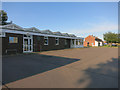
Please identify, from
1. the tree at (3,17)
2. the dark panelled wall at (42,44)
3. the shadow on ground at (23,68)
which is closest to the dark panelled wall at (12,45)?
the dark panelled wall at (42,44)

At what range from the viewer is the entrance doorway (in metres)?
12.9

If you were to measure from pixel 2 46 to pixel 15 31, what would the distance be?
7.76 ft

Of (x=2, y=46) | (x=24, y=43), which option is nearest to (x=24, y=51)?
(x=24, y=43)

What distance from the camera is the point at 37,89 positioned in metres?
2.88

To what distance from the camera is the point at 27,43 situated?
13336mm

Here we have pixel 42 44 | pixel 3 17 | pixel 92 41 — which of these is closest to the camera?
pixel 42 44

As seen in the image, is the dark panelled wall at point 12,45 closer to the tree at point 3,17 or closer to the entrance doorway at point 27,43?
the entrance doorway at point 27,43

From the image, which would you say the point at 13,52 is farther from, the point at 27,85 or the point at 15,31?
the point at 27,85

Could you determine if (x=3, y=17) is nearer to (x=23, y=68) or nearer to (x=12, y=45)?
(x=12, y=45)

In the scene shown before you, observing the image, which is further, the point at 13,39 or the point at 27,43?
the point at 27,43

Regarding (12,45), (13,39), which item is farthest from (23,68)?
(13,39)

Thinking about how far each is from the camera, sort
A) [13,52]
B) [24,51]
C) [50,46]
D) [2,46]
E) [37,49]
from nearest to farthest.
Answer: [2,46] → [13,52] → [24,51] → [37,49] → [50,46]

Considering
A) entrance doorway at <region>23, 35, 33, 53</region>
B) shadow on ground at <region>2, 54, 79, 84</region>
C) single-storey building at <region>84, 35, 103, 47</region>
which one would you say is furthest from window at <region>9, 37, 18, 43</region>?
single-storey building at <region>84, 35, 103, 47</region>

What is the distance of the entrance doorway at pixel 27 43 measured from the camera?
12904mm
